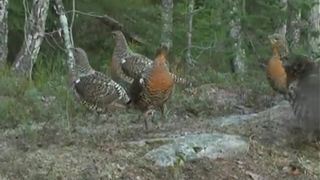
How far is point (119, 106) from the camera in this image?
795 cm

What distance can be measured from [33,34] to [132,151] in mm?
7589

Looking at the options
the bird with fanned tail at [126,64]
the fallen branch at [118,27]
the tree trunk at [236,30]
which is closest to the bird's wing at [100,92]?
the bird with fanned tail at [126,64]

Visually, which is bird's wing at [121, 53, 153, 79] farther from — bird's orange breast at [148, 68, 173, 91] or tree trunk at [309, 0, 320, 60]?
tree trunk at [309, 0, 320, 60]

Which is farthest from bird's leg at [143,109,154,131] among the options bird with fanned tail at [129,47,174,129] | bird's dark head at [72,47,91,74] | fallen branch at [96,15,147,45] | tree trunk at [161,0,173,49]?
fallen branch at [96,15,147,45]

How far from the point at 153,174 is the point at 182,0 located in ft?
46.8

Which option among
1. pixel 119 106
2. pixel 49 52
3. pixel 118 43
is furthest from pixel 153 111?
pixel 49 52

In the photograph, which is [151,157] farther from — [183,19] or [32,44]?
[183,19]

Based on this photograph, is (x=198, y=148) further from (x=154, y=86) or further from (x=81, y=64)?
(x=81, y=64)

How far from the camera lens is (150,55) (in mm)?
17750

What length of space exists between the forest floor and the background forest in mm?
21

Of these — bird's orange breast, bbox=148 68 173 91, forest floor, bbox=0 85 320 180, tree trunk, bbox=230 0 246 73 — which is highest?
tree trunk, bbox=230 0 246 73

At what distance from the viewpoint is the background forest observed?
7.34 meters

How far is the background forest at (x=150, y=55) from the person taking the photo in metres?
7.34

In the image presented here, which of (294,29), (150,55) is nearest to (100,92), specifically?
(294,29)
